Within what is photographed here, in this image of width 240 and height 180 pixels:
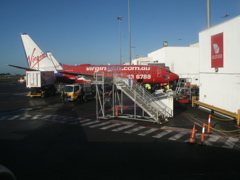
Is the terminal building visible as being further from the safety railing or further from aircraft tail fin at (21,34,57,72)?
aircraft tail fin at (21,34,57,72)

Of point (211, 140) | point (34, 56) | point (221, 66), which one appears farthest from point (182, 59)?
point (211, 140)

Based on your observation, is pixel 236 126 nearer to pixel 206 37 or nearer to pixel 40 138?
pixel 206 37

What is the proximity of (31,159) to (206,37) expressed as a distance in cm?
1947

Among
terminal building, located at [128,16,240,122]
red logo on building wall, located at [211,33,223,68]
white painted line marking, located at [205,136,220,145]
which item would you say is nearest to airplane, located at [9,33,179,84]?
terminal building, located at [128,16,240,122]

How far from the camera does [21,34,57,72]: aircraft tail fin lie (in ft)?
124

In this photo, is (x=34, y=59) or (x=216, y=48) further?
(x=34, y=59)

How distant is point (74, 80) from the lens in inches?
1554

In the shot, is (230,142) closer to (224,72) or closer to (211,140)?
(211,140)

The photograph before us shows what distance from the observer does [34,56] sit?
128ft

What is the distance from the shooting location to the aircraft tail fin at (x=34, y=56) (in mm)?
37888

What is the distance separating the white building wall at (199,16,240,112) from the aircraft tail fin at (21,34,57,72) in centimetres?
2880

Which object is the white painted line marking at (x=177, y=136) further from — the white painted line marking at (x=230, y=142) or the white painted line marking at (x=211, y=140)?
the white painted line marking at (x=230, y=142)

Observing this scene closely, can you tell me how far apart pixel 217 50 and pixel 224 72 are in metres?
2.30

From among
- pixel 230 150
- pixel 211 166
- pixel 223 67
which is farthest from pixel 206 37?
pixel 211 166
